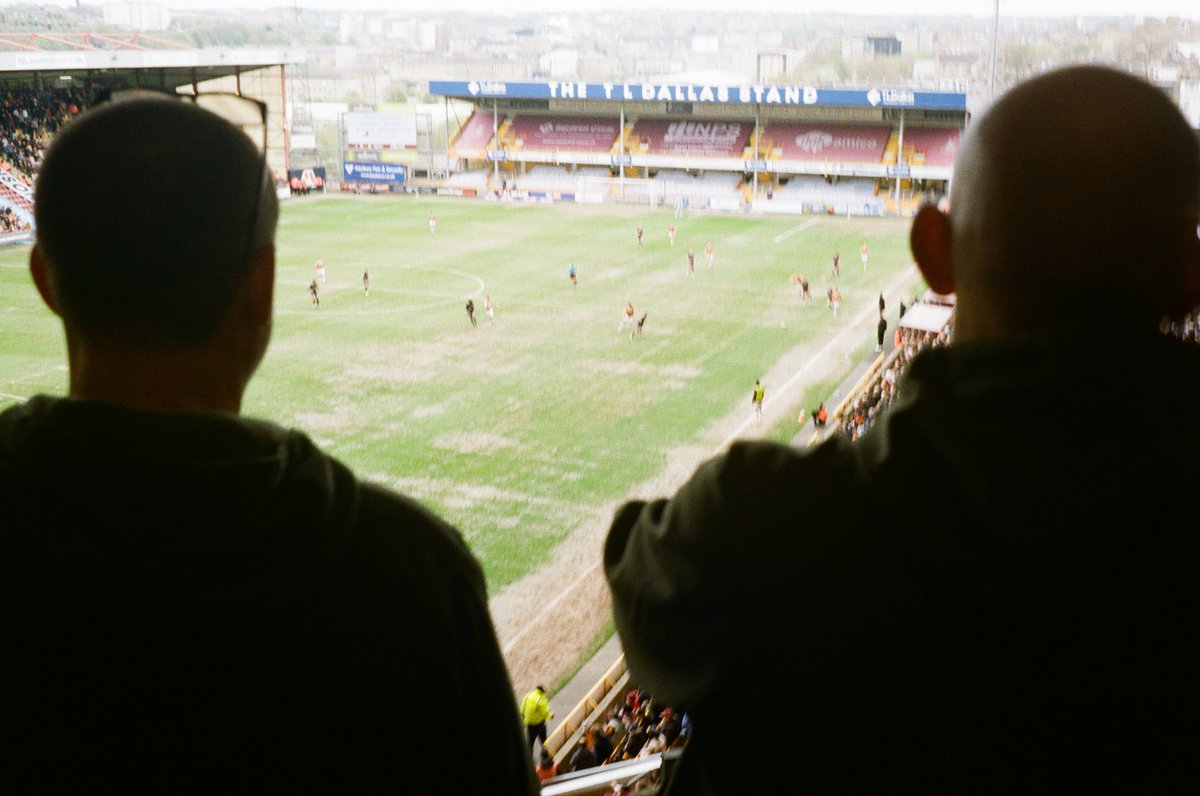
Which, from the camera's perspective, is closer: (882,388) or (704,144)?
(882,388)

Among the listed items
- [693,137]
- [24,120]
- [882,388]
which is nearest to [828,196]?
[693,137]

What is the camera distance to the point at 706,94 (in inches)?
1339

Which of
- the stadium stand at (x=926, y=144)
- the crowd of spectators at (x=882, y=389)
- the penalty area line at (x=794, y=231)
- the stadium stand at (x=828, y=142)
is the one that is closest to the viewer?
the crowd of spectators at (x=882, y=389)

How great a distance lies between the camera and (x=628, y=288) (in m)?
20.1

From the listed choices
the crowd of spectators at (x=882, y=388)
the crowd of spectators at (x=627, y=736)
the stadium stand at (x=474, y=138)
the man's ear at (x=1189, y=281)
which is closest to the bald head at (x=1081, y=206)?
the man's ear at (x=1189, y=281)

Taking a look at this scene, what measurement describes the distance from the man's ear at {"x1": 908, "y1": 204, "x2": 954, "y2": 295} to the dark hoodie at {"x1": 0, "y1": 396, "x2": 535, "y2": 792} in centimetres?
46

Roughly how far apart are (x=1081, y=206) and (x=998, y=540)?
26cm

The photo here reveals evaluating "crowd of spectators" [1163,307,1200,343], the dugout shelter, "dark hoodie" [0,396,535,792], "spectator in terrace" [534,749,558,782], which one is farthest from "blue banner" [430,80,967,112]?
"dark hoodie" [0,396,535,792]

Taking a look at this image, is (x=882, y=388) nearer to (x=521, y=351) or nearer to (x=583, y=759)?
(x=521, y=351)

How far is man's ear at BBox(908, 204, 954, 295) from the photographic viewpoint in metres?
0.96

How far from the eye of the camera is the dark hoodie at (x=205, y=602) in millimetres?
767

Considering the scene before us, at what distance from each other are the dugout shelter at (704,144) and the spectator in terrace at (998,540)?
29107 mm

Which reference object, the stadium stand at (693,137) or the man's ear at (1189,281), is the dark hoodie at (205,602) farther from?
the stadium stand at (693,137)

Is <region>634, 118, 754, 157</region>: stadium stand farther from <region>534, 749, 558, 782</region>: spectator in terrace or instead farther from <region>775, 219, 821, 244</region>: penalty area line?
<region>534, 749, 558, 782</region>: spectator in terrace
